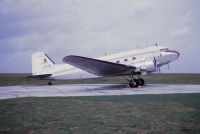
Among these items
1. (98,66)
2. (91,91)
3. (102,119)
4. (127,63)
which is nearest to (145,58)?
(127,63)

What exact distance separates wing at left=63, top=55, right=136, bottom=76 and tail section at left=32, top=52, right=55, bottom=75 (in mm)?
7530

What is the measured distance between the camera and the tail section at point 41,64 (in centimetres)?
3100

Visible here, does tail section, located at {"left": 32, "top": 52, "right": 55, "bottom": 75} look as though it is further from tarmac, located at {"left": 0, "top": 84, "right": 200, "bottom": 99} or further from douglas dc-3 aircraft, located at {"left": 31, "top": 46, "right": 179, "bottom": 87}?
tarmac, located at {"left": 0, "top": 84, "right": 200, "bottom": 99}

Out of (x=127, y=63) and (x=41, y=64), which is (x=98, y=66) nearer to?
(x=127, y=63)

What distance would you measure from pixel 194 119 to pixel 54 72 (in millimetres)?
22880

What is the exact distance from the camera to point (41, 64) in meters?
31.2

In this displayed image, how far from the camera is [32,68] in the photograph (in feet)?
102

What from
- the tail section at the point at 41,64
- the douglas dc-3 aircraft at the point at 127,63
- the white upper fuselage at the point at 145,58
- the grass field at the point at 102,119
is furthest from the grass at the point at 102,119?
the tail section at the point at 41,64

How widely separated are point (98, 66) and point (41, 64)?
31.9 feet

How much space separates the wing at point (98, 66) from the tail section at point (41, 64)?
24.7 feet

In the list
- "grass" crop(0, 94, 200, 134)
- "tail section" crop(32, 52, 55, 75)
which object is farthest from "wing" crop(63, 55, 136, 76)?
"grass" crop(0, 94, 200, 134)

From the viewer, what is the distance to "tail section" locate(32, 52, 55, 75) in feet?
102

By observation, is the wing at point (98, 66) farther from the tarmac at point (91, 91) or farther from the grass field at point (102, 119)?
the grass field at point (102, 119)

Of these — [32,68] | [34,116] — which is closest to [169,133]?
[34,116]
